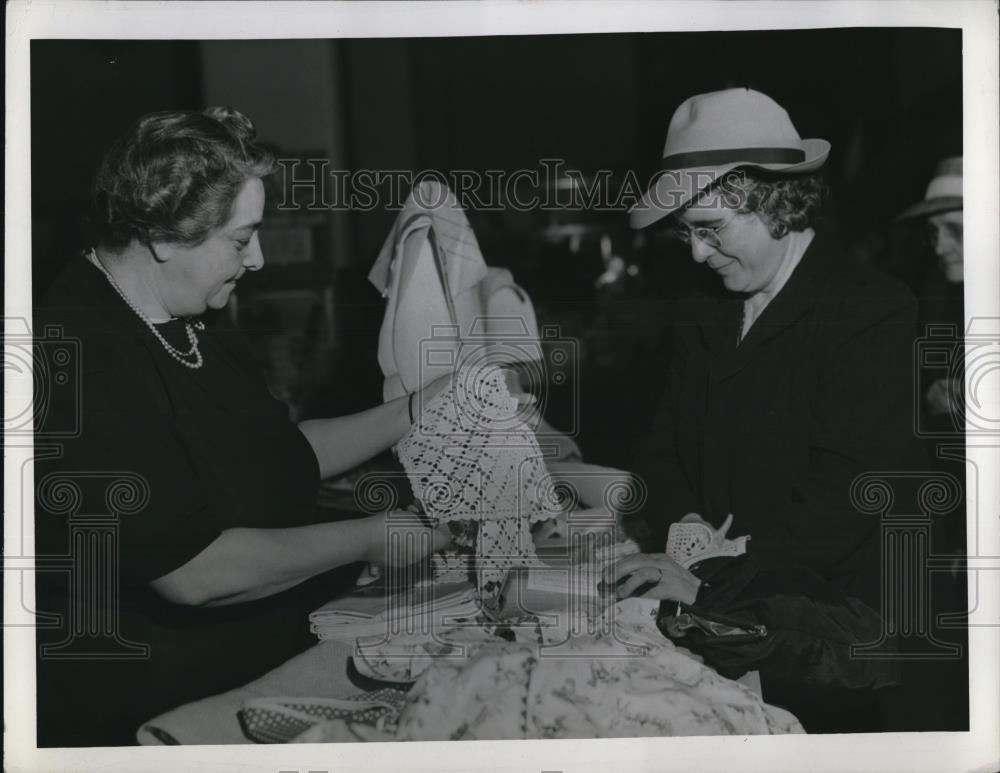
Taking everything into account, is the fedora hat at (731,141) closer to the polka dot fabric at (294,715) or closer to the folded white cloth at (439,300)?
the folded white cloth at (439,300)

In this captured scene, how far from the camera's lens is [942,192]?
2.54m

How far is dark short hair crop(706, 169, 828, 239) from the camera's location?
98.2 inches

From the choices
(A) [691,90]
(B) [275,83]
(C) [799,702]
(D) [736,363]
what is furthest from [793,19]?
(C) [799,702]

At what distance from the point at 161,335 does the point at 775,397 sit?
1.57 m

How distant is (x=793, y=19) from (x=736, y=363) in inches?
35.1

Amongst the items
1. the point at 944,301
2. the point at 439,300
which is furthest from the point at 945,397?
the point at 439,300

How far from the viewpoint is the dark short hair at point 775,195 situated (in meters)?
2.49

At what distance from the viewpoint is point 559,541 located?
258cm

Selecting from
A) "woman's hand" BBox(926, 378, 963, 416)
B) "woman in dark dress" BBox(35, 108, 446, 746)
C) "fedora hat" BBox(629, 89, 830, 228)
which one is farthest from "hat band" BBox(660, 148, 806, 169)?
"woman in dark dress" BBox(35, 108, 446, 746)

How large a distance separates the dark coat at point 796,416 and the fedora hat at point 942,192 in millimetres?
198

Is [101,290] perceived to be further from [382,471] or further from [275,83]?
[382,471]

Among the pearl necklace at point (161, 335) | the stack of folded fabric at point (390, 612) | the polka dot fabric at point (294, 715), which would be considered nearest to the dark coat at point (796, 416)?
the stack of folded fabric at point (390, 612)

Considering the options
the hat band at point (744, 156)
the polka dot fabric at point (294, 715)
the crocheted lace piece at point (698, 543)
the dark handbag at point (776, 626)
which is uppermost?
the hat band at point (744, 156)

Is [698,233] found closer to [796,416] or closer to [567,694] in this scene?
→ [796,416]
